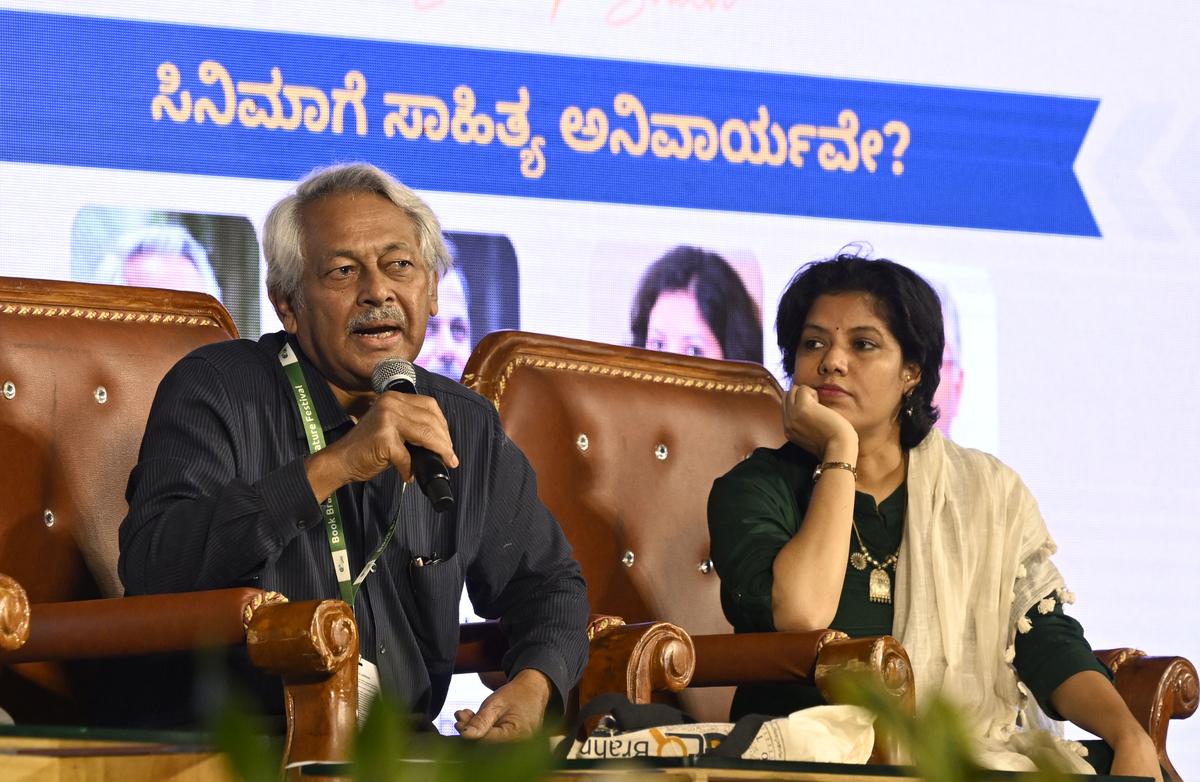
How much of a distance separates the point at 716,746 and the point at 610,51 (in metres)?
1.79

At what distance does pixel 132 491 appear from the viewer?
2070 mm

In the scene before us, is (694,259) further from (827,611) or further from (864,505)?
(827,611)

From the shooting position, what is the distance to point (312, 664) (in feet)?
5.65

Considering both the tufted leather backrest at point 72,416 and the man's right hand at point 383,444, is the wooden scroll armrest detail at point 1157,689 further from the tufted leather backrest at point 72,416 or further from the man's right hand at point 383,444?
the tufted leather backrest at point 72,416

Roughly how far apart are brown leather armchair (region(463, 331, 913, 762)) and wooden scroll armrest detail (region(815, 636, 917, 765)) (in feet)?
1.51

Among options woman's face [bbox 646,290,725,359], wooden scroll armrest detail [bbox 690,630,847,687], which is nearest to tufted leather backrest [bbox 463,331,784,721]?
woman's face [bbox 646,290,725,359]

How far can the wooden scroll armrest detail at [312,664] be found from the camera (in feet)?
5.60

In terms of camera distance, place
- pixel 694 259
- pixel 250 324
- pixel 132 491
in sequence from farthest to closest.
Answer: pixel 694 259
pixel 250 324
pixel 132 491

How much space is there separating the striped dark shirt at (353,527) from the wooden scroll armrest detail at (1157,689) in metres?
0.87

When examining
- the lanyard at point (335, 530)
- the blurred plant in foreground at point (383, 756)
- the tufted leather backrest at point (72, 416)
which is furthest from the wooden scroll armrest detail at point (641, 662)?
the blurred plant in foreground at point (383, 756)

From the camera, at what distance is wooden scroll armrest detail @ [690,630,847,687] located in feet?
7.06

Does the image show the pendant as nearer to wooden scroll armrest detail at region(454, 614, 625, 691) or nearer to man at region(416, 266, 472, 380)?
wooden scroll armrest detail at region(454, 614, 625, 691)

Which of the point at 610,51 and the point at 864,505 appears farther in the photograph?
the point at 610,51

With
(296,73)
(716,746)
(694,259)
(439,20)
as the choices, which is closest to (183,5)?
(296,73)
